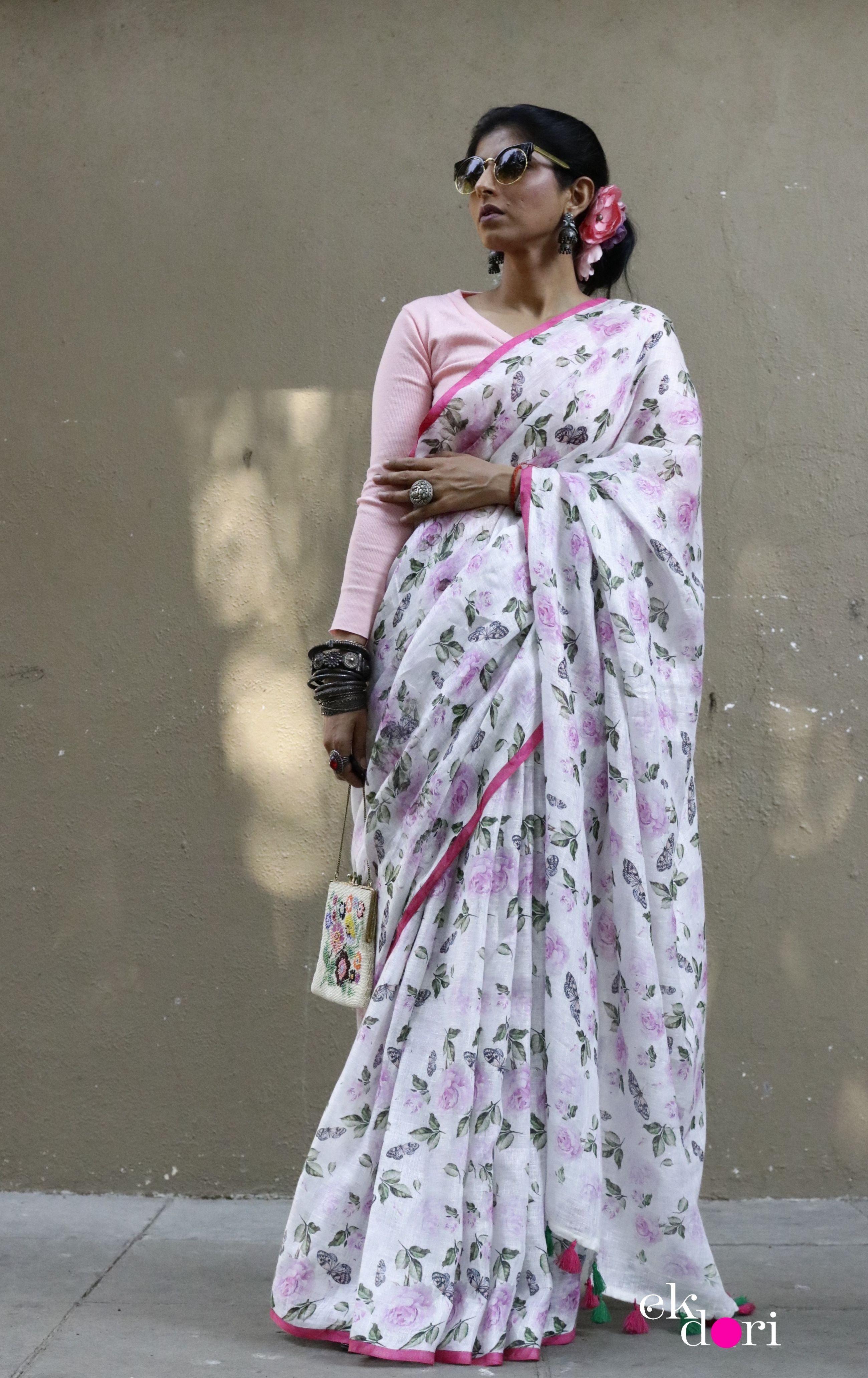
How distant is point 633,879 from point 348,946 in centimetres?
53

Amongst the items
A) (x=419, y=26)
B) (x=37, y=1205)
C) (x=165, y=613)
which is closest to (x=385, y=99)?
(x=419, y=26)

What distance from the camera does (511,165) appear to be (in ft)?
8.59

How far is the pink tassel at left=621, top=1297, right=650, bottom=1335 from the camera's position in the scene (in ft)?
8.04

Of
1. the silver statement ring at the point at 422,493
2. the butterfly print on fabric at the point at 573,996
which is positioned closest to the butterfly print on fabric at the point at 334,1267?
the butterfly print on fabric at the point at 573,996

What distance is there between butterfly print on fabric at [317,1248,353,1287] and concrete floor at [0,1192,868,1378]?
0.11m

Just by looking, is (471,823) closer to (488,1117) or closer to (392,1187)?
(488,1117)

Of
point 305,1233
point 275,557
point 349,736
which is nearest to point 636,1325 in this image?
point 305,1233

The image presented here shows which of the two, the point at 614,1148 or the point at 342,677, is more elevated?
the point at 342,677

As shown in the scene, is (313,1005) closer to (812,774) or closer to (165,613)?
(165,613)

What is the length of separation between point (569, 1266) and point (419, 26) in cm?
289

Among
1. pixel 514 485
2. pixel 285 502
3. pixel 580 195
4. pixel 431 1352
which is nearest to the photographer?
pixel 431 1352

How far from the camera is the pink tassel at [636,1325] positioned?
8.04ft

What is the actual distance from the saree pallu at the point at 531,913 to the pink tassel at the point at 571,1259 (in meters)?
0.02

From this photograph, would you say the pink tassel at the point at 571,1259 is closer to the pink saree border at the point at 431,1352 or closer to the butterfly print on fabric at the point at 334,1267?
the pink saree border at the point at 431,1352
